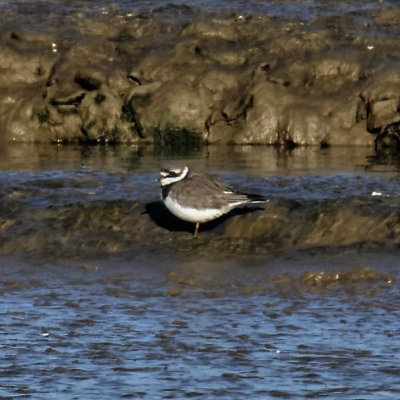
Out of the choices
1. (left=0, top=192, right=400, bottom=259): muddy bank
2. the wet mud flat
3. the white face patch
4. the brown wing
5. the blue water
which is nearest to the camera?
the wet mud flat

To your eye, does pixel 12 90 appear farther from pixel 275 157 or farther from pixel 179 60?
pixel 275 157

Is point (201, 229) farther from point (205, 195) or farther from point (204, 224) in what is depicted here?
point (205, 195)

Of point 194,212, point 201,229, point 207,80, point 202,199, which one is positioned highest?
point 207,80

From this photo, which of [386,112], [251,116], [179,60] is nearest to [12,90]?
[179,60]

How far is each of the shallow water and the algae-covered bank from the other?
0.9 inches

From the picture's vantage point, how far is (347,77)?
59.8 ft

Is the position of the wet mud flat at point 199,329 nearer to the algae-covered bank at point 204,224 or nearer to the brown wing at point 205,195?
the algae-covered bank at point 204,224

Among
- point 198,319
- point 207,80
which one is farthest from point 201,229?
point 207,80

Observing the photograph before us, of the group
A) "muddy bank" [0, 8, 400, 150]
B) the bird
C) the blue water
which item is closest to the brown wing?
the bird

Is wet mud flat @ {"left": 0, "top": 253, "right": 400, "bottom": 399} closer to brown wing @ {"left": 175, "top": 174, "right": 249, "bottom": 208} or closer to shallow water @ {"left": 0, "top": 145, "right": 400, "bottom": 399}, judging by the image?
shallow water @ {"left": 0, "top": 145, "right": 400, "bottom": 399}

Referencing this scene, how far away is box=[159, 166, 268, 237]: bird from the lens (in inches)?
404

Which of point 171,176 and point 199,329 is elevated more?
point 171,176

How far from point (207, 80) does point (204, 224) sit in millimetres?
7908

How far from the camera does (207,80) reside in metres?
18.6
